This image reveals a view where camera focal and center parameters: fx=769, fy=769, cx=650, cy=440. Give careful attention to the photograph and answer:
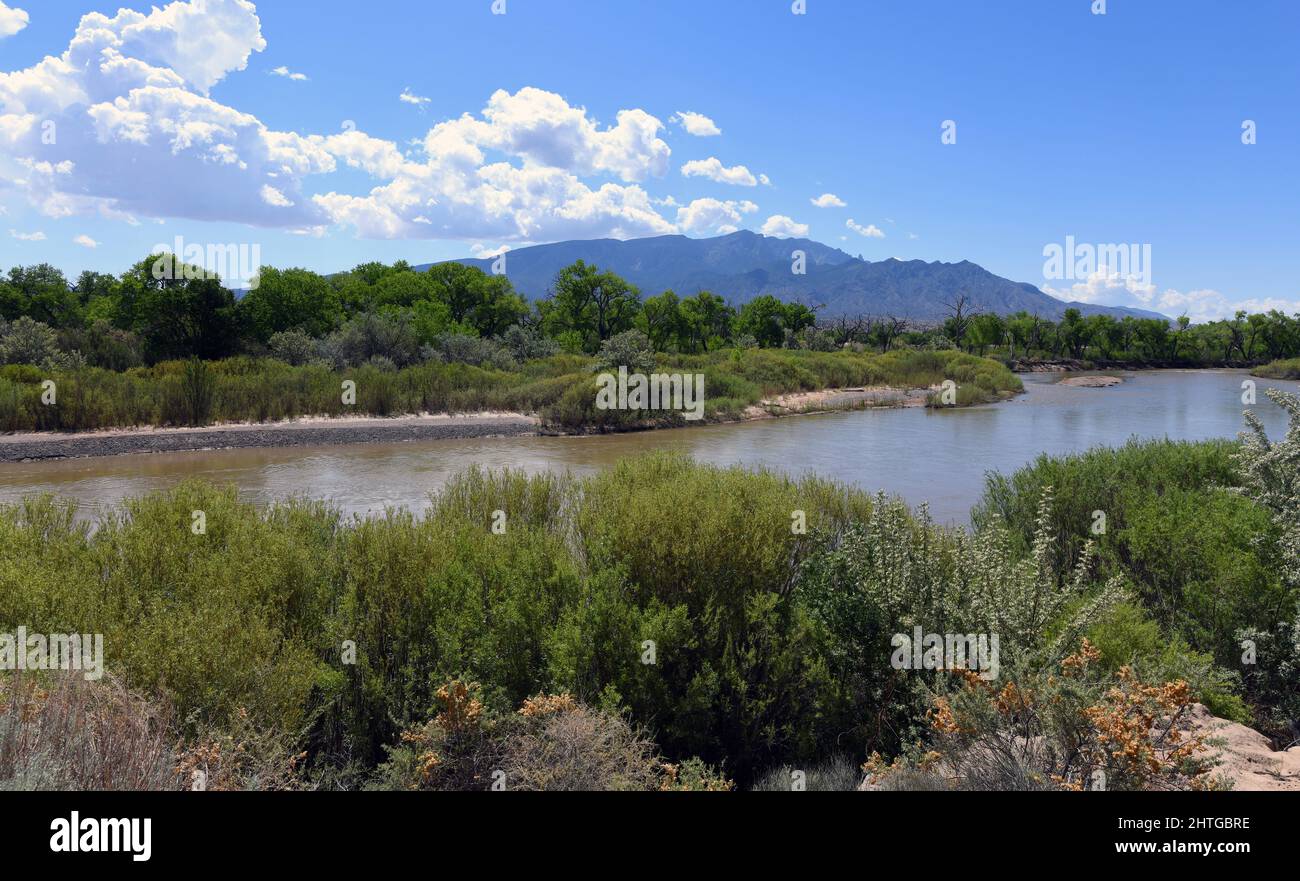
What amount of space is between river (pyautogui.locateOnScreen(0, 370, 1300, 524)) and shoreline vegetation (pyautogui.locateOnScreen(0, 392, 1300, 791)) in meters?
5.39

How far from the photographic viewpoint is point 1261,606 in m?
6.12

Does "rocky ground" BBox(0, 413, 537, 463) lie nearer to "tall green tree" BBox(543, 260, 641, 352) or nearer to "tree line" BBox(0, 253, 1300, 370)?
"tree line" BBox(0, 253, 1300, 370)

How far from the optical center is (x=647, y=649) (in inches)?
209

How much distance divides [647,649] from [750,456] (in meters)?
18.4

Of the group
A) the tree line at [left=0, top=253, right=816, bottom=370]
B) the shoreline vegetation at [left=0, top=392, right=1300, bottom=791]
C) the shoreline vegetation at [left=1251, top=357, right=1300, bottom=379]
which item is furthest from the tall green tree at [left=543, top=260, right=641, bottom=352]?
the shoreline vegetation at [left=0, top=392, right=1300, bottom=791]

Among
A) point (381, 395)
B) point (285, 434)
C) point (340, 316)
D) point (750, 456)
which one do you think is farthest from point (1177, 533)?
point (340, 316)

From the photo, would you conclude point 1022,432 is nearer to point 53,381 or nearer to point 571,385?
point 571,385

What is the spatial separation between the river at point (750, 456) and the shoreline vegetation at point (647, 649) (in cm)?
539

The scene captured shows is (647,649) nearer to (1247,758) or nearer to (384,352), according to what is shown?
(1247,758)

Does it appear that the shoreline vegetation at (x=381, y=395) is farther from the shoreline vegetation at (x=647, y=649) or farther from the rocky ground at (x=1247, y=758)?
the rocky ground at (x=1247, y=758)

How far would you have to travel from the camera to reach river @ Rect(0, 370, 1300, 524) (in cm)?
1756

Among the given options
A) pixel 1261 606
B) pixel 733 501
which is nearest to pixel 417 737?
pixel 733 501

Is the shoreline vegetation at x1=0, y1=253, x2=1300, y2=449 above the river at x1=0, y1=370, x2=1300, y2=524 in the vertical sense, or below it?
above

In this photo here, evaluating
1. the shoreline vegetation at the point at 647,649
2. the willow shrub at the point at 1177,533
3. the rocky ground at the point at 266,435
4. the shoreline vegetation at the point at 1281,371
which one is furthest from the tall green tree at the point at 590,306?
the shoreline vegetation at the point at 647,649
